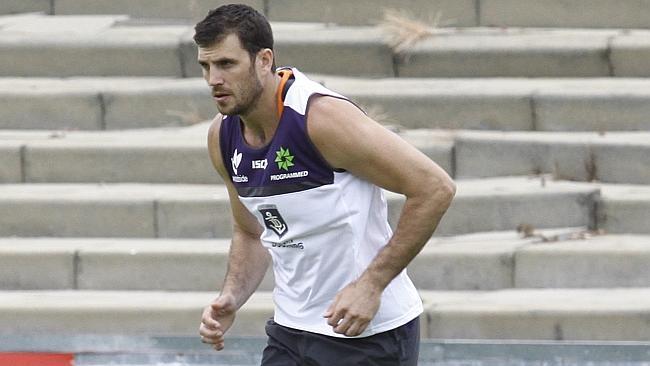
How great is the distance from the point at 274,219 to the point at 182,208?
168 inches

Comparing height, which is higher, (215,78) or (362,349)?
(215,78)

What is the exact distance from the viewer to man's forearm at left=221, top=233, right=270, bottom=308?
165 inches

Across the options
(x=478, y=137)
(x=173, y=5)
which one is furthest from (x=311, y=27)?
(x=478, y=137)

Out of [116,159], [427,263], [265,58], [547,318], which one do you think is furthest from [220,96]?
[116,159]

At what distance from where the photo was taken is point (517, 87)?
8.80m

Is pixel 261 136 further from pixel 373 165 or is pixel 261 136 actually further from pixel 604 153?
pixel 604 153

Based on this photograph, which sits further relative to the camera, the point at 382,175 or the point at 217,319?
the point at 217,319

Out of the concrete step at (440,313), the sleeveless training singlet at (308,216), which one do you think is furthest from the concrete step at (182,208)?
the sleeveless training singlet at (308,216)

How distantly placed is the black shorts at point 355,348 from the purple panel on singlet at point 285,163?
1.45 ft

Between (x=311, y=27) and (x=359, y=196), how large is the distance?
6.20 metres

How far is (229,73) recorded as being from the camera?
12.2 ft

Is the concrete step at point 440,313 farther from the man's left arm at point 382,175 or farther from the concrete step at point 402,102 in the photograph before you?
the man's left arm at point 382,175

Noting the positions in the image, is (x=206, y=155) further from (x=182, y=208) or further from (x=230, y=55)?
(x=230, y=55)

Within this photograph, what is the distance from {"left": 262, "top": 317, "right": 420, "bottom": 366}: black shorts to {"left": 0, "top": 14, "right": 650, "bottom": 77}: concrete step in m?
5.32
